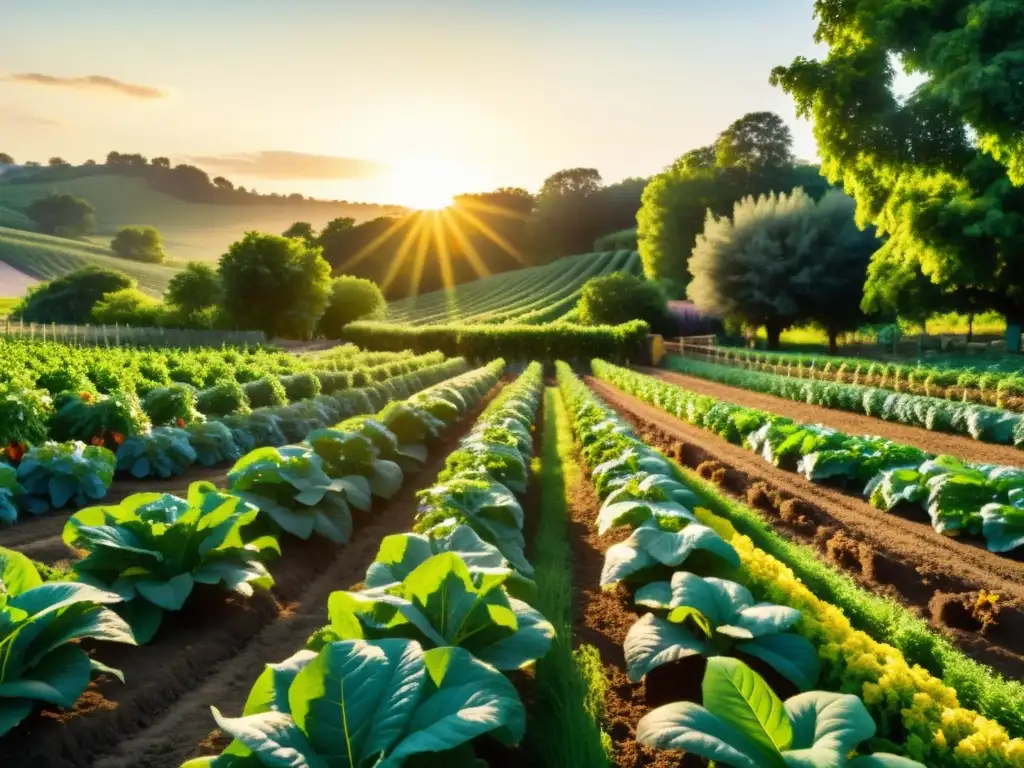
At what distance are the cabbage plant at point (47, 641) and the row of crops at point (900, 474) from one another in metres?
6.20

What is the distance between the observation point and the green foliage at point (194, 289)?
159ft

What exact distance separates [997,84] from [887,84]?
473 centimetres

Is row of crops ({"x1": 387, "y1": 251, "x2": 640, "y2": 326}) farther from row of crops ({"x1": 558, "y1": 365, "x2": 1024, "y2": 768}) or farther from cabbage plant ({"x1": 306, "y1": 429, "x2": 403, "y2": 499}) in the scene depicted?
row of crops ({"x1": 558, "y1": 365, "x2": 1024, "y2": 768})

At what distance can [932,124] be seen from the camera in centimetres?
2031

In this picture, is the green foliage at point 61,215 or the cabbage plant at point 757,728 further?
the green foliage at point 61,215

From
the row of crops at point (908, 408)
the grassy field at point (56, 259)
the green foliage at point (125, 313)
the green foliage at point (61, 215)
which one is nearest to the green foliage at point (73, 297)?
the green foliage at point (125, 313)

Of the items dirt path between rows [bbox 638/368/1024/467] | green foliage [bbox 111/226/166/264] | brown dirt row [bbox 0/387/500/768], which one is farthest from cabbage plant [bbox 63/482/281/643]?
green foliage [bbox 111/226/166/264]

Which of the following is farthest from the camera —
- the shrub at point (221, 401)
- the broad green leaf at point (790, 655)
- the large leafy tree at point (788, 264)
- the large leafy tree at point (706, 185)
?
the large leafy tree at point (706, 185)

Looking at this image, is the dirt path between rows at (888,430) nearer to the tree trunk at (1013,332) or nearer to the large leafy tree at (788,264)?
the tree trunk at (1013,332)

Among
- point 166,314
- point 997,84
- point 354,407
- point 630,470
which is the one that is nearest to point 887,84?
point 997,84

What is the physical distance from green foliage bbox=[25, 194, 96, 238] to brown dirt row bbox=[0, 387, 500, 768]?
12969cm

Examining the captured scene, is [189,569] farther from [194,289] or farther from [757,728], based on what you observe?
[194,289]

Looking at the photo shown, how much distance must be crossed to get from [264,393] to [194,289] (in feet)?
123

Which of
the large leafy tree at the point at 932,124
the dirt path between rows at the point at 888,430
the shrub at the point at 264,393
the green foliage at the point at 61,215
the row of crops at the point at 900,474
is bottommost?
the dirt path between rows at the point at 888,430
